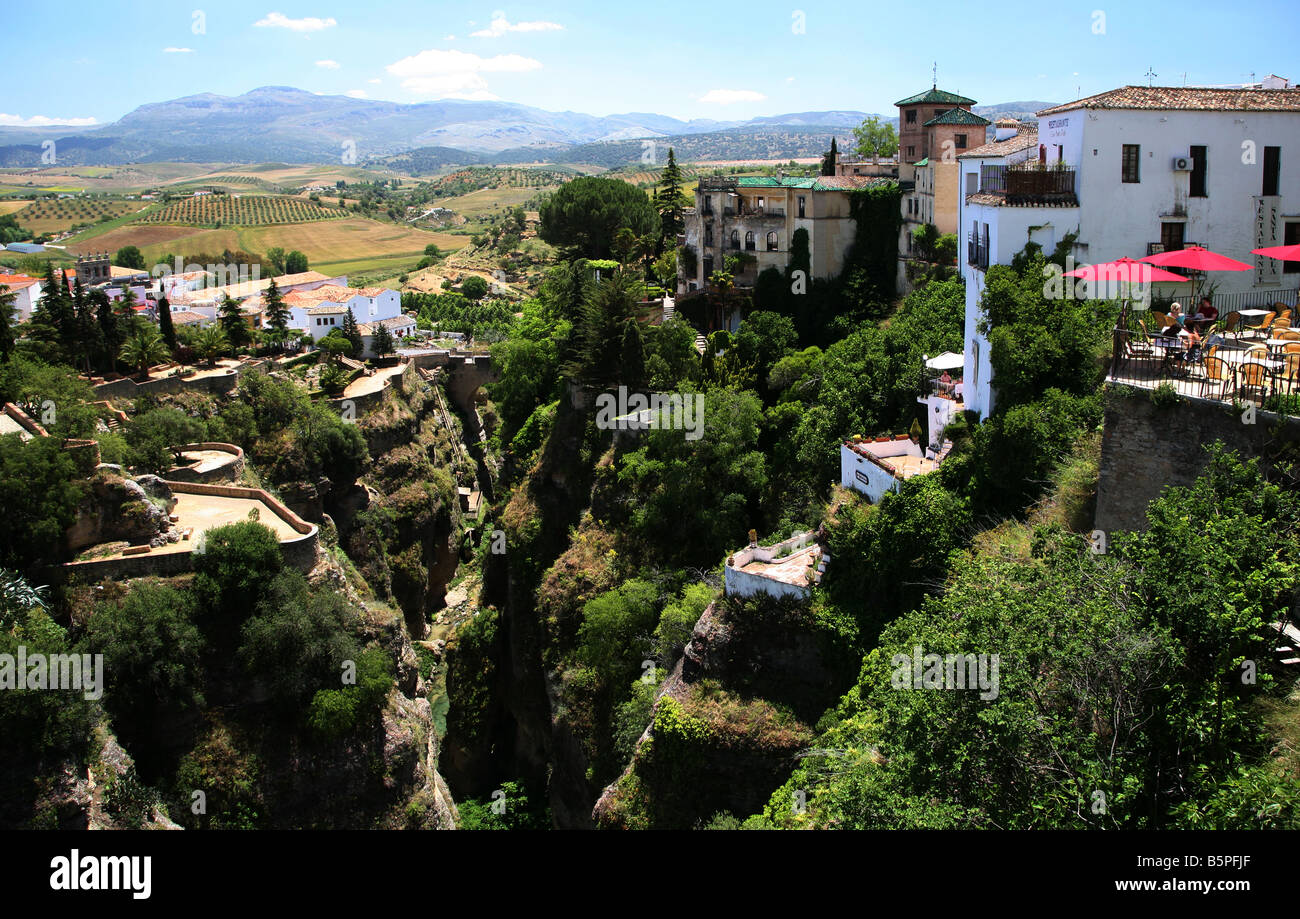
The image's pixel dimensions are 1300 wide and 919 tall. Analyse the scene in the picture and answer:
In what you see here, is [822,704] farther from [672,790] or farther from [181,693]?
[181,693]

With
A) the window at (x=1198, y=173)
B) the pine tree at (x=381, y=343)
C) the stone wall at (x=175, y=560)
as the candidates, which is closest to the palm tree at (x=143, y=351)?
the stone wall at (x=175, y=560)

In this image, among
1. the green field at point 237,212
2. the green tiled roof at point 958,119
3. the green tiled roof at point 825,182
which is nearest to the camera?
the green tiled roof at point 958,119

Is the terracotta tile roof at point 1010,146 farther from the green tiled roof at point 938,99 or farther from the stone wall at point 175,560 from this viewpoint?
the stone wall at point 175,560

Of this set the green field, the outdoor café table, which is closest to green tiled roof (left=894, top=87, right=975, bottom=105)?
the outdoor café table

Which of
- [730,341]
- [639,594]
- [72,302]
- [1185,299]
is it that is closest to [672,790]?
[639,594]

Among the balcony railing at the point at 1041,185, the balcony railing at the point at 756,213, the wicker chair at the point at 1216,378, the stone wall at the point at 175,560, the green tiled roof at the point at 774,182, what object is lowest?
the stone wall at the point at 175,560

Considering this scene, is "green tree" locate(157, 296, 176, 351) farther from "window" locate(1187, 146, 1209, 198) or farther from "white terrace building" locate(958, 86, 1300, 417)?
"window" locate(1187, 146, 1209, 198)
